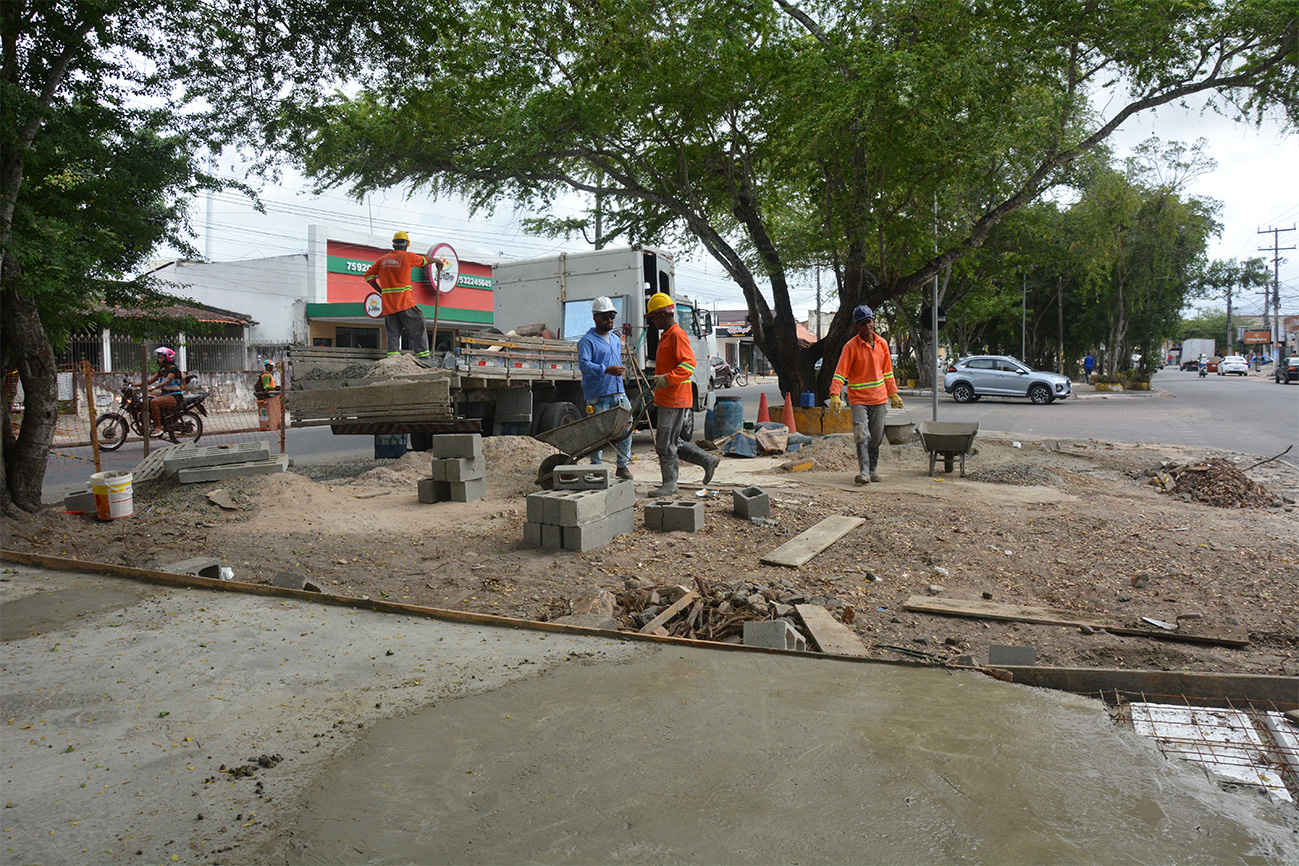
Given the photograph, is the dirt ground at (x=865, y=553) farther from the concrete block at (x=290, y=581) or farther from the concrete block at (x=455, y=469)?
the concrete block at (x=290, y=581)

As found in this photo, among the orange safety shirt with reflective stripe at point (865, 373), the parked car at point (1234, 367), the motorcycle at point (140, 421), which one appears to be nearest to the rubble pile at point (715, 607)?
the orange safety shirt with reflective stripe at point (865, 373)

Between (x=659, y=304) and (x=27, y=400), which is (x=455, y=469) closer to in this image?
(x=659, y=304)

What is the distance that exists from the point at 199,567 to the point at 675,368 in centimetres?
435

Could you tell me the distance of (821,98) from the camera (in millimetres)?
12641

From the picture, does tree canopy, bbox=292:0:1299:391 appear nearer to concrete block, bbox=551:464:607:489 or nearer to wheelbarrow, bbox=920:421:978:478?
wheelbarrow, bbox=920:421:978:478

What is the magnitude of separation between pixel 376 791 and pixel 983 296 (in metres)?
36.6

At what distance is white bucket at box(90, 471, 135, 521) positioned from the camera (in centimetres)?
697

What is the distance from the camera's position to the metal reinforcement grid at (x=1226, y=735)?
2.70 meters

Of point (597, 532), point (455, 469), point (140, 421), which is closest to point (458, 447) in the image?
point (455, 469)

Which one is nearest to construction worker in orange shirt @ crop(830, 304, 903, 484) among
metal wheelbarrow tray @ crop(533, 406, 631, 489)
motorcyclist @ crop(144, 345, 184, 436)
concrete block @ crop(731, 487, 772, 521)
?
concrete block @ crop(731, 487, 772, 521)

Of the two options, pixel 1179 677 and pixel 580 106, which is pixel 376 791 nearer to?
pixel 1179 677

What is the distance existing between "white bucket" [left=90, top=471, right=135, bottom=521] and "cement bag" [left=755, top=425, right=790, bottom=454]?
26.5ft

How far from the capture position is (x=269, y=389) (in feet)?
56.3

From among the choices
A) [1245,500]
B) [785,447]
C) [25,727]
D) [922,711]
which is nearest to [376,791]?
[25,727]
